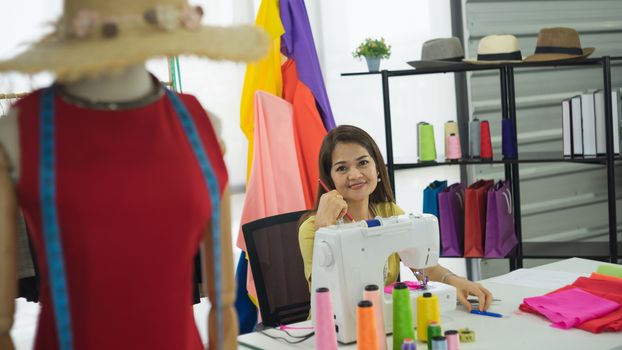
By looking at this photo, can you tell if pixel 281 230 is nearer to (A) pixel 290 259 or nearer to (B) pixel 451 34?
(A) pixel 290 259

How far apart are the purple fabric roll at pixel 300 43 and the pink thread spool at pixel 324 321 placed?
1984 mm

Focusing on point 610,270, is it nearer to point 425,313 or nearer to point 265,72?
point 425,313

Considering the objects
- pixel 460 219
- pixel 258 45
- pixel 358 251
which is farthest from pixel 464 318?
pixel 460 219

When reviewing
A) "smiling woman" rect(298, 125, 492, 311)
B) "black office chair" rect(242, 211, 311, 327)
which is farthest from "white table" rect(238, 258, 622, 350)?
"black office chair" rect(242, 211, 311, 327)

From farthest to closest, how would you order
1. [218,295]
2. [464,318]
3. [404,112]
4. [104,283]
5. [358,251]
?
[404,112] < [464,318] < [358,251] < [218,295] < [104,283]

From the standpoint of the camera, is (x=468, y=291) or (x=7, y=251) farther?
(x=468, y=291)

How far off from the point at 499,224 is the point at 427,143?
577 millimetres

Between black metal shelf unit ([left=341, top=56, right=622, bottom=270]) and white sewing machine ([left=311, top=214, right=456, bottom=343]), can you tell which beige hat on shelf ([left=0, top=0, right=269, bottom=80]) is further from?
black metal shelf unit ([left=341, top=56, right=622, bottom=270])

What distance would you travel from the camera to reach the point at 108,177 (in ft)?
4.19

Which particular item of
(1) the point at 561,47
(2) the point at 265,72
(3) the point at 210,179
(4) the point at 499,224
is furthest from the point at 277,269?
(1) the point at 561,47

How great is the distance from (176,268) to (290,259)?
1575 millimetres

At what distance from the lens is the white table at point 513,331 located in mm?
2141

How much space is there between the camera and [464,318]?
7.89ft

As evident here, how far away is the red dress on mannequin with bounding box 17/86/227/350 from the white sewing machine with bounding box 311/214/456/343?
849 mm
